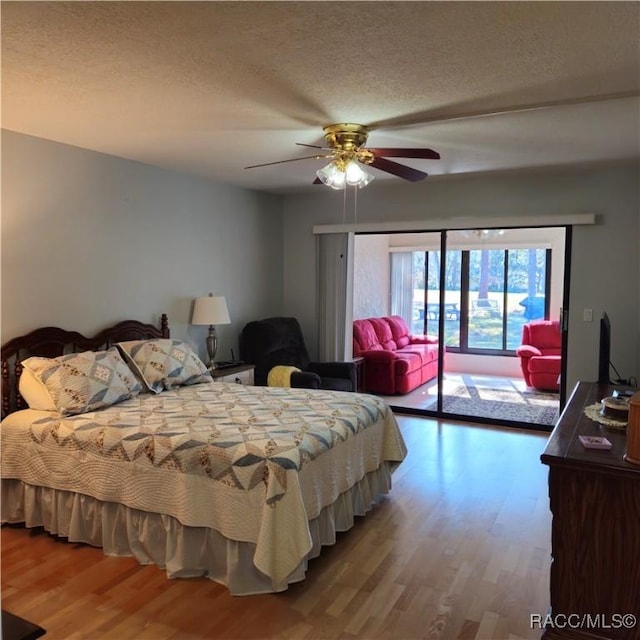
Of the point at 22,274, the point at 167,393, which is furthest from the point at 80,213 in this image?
the point at 167,393

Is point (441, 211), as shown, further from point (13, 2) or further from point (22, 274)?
point (13, 2)

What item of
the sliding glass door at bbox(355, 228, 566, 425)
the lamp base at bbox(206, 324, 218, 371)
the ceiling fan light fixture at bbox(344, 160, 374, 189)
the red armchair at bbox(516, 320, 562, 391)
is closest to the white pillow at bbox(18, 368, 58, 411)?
the lamp base at bbox(206, 324, 218, 371)

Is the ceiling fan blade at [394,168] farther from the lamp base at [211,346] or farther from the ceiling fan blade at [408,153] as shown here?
the lamp base at [211,346]

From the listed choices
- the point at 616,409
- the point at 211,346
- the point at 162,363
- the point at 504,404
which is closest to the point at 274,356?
the point at 211,346

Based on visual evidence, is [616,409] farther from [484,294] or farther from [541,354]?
[484,294]

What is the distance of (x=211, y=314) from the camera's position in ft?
16.1

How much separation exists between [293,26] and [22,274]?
8.46 feet

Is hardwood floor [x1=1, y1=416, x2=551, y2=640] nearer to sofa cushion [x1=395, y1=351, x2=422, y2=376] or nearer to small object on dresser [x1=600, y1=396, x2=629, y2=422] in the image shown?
small object on dresser [x1=600, y1=396, x2=629, y2=422]

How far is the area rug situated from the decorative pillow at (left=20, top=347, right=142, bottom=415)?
12.2 feet

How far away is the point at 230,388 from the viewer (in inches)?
160

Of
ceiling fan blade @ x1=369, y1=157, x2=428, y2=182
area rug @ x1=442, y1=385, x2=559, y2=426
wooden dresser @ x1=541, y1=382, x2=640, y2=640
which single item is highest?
→ ceiling fan blade @ x1=369, y1=157, x2=428, y2=182

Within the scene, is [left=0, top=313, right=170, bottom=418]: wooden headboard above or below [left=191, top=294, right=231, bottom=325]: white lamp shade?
below

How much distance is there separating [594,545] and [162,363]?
2958 mm

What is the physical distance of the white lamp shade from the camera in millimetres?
4895
